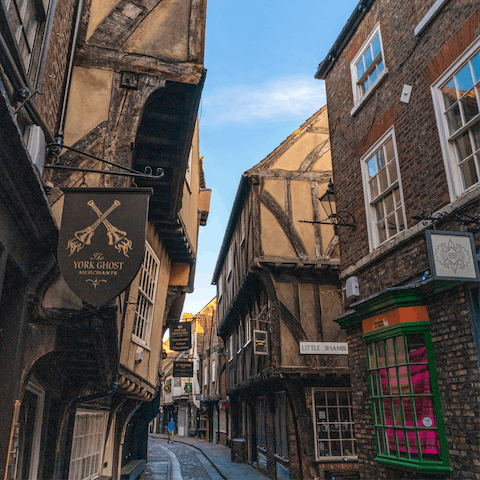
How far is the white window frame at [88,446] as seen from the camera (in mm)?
8156

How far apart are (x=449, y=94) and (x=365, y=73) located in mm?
2797

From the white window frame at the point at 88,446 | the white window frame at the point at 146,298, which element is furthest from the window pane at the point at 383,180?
the white window frame at the point at 88,446

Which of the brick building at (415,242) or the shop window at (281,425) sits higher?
the brick building at (415,242)

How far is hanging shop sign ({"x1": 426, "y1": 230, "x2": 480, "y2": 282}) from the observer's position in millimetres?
5117

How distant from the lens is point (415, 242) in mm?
6281

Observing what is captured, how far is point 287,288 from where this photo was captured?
13.3m

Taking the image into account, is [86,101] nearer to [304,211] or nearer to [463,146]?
[463,146]

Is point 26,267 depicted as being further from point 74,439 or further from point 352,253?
point 352,253

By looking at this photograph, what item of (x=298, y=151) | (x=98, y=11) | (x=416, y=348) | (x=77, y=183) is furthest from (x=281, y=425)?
(x=98, y=11)

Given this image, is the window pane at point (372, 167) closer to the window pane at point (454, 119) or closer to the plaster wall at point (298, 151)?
the window pane at point (454, 119)

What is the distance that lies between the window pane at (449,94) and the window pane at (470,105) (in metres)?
0.24

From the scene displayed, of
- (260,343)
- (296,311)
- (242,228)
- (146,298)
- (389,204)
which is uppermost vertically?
(242,228)

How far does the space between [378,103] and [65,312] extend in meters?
6.16

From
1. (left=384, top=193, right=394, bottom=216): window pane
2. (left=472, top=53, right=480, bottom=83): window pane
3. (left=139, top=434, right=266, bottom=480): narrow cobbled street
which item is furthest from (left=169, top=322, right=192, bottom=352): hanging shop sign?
(left=472, top=53, right=480, bottom=83): window pane
